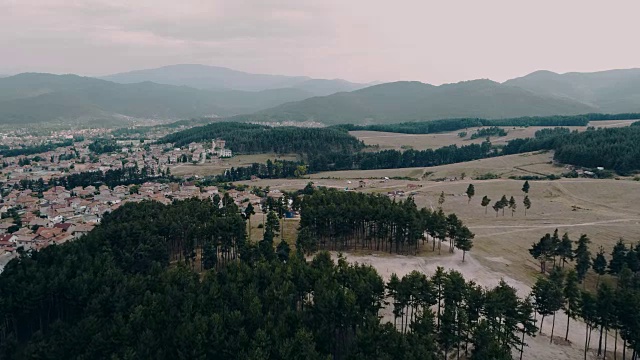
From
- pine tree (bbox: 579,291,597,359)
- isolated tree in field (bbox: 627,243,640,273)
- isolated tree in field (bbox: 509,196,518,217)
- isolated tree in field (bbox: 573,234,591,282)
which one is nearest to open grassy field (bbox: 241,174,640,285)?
isolated tree in field (bbox: 509,196,518,217)

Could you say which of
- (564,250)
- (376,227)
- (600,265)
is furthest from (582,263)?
(376,227)

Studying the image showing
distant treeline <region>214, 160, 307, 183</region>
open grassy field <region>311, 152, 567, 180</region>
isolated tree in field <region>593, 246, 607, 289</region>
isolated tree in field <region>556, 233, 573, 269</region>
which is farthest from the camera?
distant treeline <region>214, 160, 307, 183</region>

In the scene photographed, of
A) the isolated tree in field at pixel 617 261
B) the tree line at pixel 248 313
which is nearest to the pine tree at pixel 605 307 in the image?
the tree line at pixel 248 313

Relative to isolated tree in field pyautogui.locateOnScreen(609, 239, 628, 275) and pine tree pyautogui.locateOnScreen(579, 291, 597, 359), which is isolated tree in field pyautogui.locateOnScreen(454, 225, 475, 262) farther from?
pine tree pyautogui.locateOnScreen(579, 291, 597, 359)

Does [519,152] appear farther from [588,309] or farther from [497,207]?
[588,309]

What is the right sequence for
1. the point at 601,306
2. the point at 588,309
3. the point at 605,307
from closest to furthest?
the point at 605,307, the point at 601,306, the point at 588,309

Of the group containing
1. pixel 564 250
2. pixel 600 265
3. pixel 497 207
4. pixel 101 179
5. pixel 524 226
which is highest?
pixel 497 207

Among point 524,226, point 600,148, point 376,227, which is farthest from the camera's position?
point 600,148
